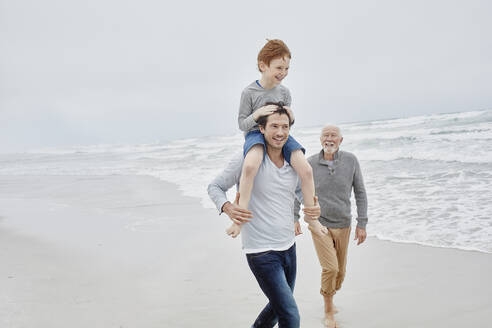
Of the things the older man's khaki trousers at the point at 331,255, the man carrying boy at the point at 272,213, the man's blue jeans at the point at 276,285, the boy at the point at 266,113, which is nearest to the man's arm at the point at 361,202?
the older man's khaki trousers at the point at 331,255

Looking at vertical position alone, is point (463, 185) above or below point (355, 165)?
below

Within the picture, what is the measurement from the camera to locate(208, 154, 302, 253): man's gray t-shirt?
7.62 ft

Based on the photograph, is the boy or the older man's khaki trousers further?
the older man's khaki trousers

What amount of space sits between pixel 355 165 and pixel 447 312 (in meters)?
1.68

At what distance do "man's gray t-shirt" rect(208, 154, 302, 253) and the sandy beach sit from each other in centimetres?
168

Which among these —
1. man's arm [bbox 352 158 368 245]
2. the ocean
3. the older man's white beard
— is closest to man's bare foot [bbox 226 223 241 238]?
the older man's white beard

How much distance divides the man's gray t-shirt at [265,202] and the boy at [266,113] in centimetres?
9

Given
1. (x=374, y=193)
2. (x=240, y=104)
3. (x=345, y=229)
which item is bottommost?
(x=374, y=193)

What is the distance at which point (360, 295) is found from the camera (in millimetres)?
4117

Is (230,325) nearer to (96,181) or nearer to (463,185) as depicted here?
(463,185)

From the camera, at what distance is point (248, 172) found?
7.27 ft

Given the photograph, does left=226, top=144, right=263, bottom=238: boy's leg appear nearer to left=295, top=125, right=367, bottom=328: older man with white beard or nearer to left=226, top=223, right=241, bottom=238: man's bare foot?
left=226, top=223, right=241, bottom=238: man's bare foot

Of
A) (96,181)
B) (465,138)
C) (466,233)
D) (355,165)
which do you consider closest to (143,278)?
(355,165)

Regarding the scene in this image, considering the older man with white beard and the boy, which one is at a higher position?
the boy
